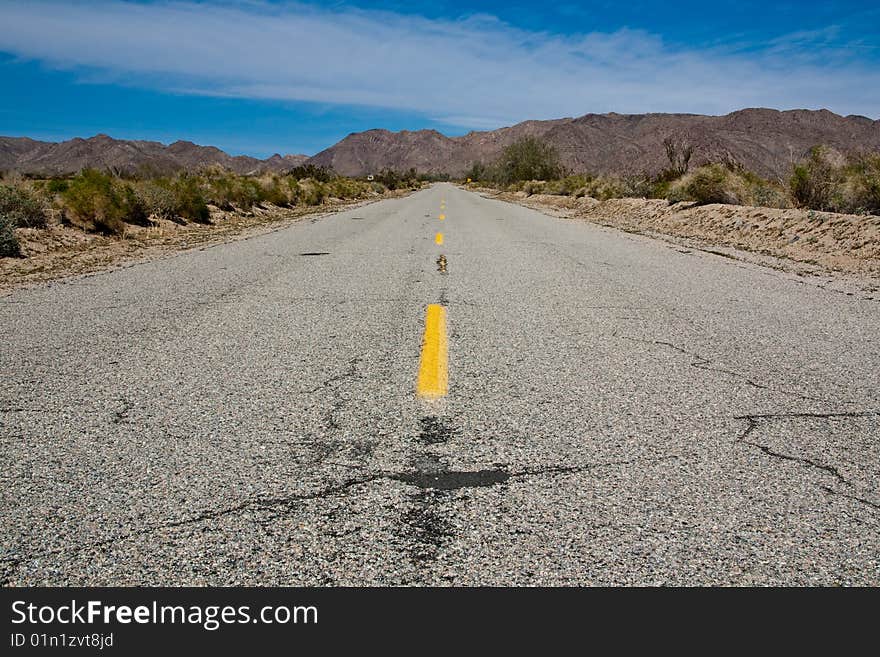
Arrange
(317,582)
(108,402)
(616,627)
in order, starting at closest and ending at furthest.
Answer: (616,627) → (317,582) → (108,402)

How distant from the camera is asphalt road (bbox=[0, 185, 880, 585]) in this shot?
2195mm

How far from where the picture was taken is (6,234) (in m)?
10.5

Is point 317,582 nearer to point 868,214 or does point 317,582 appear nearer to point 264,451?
point 264,451

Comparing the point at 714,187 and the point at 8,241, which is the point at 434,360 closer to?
the point at 8,241

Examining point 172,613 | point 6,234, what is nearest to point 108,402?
point 172,613

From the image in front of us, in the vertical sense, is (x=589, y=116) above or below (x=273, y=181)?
above

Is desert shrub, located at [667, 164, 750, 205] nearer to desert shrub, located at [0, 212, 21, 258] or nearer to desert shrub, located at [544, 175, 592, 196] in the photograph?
desert shrub, located at [544, 175, 592, 196]

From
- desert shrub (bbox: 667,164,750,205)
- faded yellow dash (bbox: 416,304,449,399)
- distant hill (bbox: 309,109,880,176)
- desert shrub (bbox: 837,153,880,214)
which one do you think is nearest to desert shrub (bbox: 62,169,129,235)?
faded yellow dash (bbox: 416,304,449,399)

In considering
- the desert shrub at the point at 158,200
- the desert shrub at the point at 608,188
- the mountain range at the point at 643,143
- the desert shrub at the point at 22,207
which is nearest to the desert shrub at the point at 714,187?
the desert shrub at the point at 608,188

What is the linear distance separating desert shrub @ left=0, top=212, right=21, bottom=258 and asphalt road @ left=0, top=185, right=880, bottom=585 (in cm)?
498

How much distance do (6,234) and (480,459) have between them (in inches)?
424

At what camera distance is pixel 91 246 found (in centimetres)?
1245

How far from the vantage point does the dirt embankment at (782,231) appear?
10.8 meters

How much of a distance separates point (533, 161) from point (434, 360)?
64.9 metres
